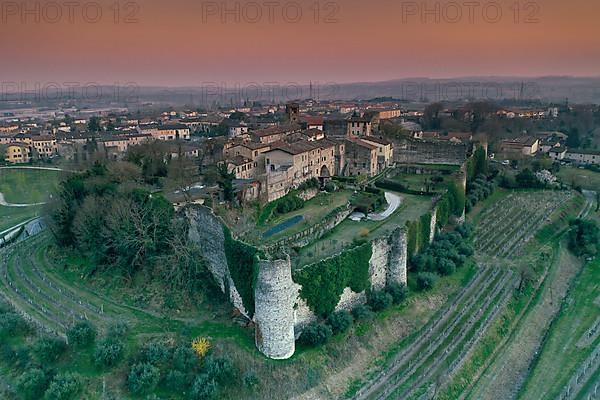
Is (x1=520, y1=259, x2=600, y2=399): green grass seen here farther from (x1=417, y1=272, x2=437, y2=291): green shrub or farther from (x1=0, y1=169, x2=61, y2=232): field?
(x1=0, y1=169, x2=61, y2=232): field

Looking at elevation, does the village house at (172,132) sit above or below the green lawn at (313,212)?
above

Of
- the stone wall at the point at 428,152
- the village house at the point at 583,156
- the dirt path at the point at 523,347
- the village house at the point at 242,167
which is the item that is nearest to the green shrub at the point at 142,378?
the dirt path at the point at 523,347

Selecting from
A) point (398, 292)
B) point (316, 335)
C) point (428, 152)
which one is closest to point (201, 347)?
point (316, 335)

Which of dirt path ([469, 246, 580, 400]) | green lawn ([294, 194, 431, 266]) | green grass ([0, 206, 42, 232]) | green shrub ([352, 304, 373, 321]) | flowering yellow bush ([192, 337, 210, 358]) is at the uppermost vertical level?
green lawn ([294, 194, 431, 266])

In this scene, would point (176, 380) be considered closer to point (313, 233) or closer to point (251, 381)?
point (251, 381)

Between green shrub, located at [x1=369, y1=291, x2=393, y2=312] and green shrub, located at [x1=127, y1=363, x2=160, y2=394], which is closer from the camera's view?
green shrub, located at [x1=127, y1=363, x2=160, y2=394]

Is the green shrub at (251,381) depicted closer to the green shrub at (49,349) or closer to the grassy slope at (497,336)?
the grassy slope at (497,336)

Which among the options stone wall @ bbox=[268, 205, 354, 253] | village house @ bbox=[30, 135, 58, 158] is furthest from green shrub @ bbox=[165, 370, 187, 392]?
village house @ bbox=[30, 135, 58, 158]
